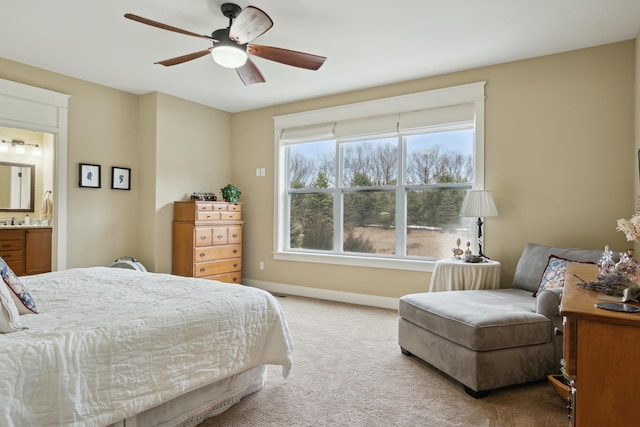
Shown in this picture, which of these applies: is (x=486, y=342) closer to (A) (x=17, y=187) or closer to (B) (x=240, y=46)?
(B) (x=240, y=46)

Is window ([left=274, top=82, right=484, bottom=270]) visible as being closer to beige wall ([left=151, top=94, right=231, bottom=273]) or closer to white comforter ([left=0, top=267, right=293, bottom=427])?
beige wall ([left=151, top=94, right=231, bottom=273])

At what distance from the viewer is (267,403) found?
7.20ft

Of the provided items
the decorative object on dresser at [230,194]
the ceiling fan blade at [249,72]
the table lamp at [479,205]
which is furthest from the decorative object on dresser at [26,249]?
the table lamp at [479,205]

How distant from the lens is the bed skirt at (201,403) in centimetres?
173

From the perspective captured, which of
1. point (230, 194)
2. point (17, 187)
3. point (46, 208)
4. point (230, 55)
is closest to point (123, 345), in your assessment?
point (230, 55)

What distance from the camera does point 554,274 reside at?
279 cm

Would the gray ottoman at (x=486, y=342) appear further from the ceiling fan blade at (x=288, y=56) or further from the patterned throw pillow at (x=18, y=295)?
the patterned throw pillow at (x=18, y=295)

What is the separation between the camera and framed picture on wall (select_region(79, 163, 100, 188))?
14.0ft

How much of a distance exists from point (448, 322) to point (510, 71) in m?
2.63

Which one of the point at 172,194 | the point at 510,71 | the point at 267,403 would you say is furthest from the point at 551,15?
the point at 172,194

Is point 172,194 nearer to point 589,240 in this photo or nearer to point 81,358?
point 81,358

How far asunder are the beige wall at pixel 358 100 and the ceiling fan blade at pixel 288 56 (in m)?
1.76

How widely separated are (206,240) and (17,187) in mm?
2830

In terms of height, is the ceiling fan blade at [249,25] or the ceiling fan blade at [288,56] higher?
the ceiling fan blade at [249,25]
